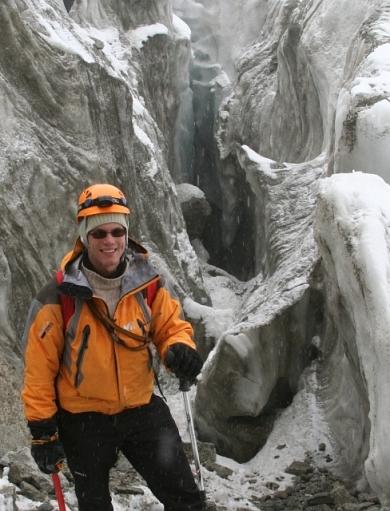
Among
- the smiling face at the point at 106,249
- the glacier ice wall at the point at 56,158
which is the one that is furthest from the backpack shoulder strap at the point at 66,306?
the glacier ice wall at the point at 56,158

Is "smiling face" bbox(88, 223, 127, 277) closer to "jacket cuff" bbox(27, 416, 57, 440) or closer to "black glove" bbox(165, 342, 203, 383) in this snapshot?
"black glove" bbox(165, 342, 203, 383)

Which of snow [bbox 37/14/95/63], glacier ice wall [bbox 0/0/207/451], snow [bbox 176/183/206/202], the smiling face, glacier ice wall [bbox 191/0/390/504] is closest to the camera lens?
the smiling face

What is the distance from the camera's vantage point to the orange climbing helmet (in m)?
3.85

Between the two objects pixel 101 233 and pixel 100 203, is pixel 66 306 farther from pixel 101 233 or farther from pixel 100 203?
pixel 100 203

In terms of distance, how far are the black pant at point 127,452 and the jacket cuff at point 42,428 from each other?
0.67ft

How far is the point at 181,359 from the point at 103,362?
0.47 meters

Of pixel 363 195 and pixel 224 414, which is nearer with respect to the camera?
pixel 363 195

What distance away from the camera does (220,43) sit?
101 feet

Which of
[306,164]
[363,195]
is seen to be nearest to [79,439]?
[363,195]

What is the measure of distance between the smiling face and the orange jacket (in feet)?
0.35

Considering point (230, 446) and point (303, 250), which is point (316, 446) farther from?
point (303, 250)

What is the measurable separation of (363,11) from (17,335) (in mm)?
9986

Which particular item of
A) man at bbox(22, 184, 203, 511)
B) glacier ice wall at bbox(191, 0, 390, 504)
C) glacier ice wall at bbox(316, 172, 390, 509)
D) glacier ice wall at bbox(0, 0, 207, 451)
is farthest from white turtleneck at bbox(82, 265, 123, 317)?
glacier ice wall at bbox(0, 0, 207, 451)

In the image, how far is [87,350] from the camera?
375cm
